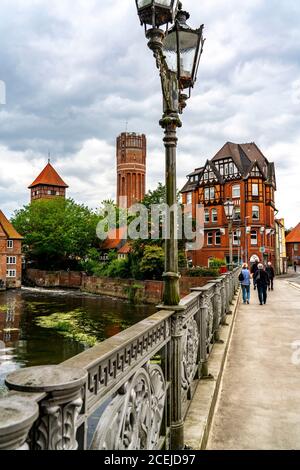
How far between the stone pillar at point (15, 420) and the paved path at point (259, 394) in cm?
286

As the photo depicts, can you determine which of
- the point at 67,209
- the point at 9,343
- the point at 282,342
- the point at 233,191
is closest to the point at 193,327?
the point at 282,342

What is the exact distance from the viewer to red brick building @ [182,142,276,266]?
5091 cm

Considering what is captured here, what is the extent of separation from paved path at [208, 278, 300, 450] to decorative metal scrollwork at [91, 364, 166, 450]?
1.09m

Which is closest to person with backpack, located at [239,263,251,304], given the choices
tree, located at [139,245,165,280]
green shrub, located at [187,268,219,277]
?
green shrub, located at [187,268,219,277]

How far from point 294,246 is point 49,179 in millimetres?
56728

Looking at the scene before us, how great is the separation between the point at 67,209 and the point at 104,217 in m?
7.32

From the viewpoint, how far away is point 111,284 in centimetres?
4738

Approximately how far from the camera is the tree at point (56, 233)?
203 ft

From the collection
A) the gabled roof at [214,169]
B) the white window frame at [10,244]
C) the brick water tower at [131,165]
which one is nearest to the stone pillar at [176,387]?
the gabled roof at [214,169]

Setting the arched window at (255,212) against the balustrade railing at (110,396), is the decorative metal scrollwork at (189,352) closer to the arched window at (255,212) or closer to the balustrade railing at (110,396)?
the balustrade railing at (110,396)

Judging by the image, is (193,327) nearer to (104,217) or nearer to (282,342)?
(282,342)

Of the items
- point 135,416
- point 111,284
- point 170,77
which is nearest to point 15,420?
point 135,416

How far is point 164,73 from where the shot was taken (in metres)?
4.00

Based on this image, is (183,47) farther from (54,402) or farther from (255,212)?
(255,212)
